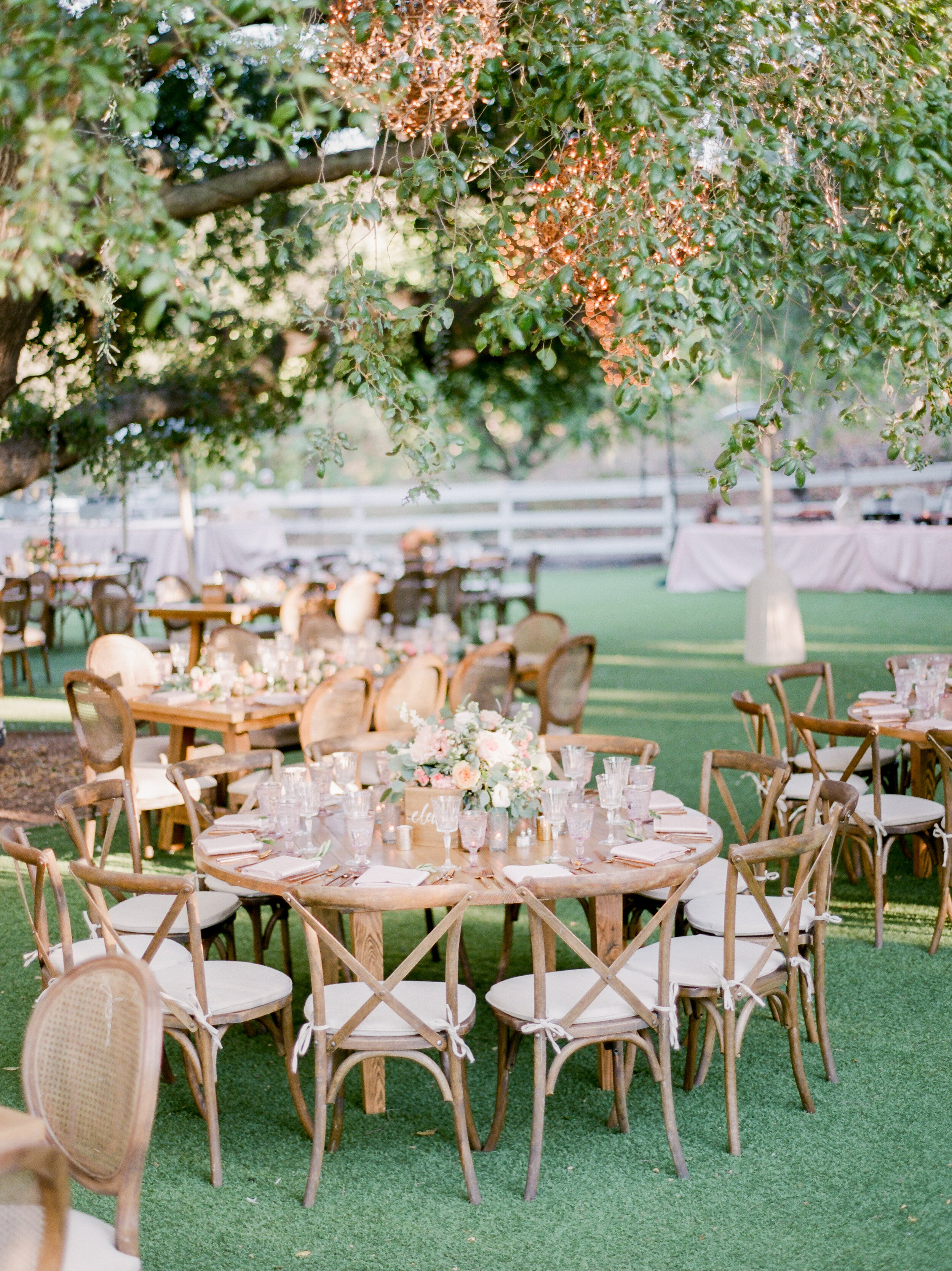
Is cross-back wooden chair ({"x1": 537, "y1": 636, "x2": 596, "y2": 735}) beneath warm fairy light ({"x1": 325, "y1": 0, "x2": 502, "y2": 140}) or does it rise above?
beneath

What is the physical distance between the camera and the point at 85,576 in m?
15.1

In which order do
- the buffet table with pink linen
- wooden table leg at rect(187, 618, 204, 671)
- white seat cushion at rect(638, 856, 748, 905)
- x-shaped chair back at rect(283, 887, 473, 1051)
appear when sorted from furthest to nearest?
1. the buffet table with pink linen
2. wooden table leg at rect(187, 618, 204, 671)
3. white seat cushion at rect(638, 856, 748, 905)
4. x-shaped chair back at rect(283, 887, 473, 1051)

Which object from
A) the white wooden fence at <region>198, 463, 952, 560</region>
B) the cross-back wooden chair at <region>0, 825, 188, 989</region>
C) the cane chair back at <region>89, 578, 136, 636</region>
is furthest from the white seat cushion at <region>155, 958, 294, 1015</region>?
the white wooden fence at <region>198, 463, 952, 560</region>

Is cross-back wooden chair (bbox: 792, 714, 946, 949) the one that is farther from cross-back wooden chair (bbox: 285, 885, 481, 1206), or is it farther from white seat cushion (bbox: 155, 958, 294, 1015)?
white seat cushion (bbox: 155, 958, 294, 1015)

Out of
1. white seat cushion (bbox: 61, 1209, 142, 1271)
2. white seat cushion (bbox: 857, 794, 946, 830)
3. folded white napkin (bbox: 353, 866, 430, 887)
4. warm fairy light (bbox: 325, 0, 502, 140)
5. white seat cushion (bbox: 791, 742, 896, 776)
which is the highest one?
warm fairy light (bbox: 325, 0, 502, 140)

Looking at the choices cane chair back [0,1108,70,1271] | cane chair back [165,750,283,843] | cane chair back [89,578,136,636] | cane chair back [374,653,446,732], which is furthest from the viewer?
cane chair back [89,578,136,636]

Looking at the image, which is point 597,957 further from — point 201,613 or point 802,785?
point 201,613

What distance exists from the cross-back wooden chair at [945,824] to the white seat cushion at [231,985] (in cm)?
258

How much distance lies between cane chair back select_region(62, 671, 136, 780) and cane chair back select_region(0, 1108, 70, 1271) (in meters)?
3.67

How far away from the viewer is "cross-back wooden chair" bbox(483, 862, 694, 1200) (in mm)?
3184

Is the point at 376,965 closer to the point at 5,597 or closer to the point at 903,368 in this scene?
the point at 903,368

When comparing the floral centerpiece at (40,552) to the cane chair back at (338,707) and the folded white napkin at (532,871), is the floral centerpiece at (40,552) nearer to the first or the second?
the cane chair back at (338,707)

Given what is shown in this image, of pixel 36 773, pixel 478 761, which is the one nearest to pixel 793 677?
pixel 478 761

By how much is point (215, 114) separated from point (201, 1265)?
2504 mm
